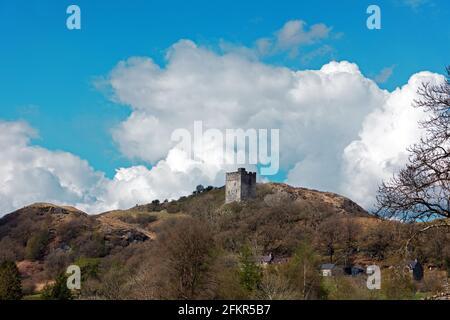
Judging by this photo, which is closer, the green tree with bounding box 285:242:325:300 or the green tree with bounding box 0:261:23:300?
the green tree with bounding box 285:242:325:300

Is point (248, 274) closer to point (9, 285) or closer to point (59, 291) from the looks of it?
point (59, 291)

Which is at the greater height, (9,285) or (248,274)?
(248,274)

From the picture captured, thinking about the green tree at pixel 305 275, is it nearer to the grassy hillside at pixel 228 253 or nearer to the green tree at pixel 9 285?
the grassy hillside at pixel 228 253

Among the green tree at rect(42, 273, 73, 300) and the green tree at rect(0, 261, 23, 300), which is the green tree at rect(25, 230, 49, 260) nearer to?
the green tree at rect(0, 261, 23, 300)

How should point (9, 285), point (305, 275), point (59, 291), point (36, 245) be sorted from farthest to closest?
point (36, 245) < point (9, 285) < point (59, 291) < point (305, 275)

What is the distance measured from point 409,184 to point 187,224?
125ft

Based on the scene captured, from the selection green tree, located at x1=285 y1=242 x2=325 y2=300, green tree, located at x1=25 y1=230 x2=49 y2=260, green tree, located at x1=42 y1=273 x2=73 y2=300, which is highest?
green tree, located at x1=25 y1=230 x2=49 y2=260

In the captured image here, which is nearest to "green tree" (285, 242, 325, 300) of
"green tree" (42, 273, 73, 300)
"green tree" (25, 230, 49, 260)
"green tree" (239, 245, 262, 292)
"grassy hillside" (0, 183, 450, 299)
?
"grassy hillside" (0, 183, 450, 299)

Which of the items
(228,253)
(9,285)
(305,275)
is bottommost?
(9,285)

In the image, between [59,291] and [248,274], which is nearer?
[248,274]

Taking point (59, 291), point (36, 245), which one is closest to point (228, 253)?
point (59, 291)
